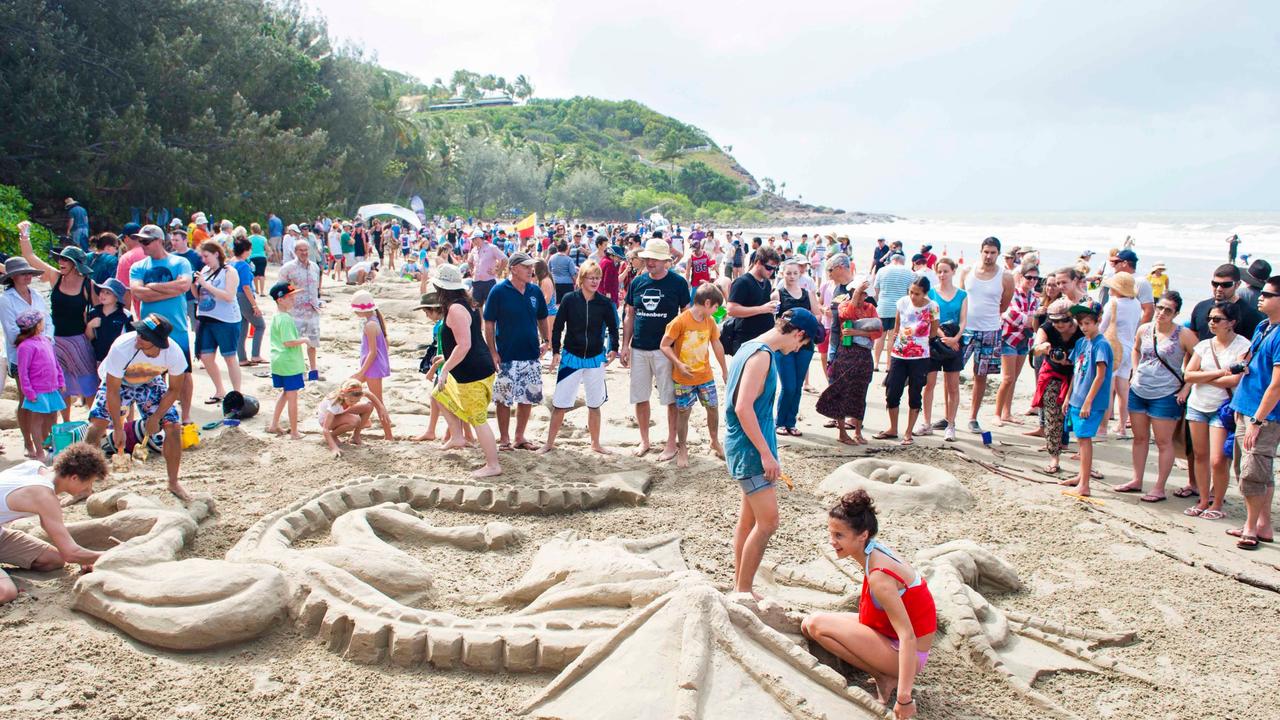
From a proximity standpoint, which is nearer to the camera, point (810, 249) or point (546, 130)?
point (810, 249)

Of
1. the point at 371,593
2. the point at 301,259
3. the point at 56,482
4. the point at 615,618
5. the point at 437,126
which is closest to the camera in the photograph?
the point at 615,618

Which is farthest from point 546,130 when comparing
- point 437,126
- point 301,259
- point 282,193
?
point 301,259

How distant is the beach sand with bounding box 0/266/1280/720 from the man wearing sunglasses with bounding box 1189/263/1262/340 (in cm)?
127

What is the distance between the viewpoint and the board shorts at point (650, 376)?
6875 mm

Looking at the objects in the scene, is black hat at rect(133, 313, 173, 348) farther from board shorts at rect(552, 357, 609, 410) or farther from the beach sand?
board shorts at rect(552, 357, 609, 410)

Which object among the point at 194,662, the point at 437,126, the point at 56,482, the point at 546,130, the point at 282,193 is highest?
the point at 546,130

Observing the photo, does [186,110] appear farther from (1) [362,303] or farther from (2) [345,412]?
(2) [345,412]

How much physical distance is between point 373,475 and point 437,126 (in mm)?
64724

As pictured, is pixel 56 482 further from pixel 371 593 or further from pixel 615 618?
pixel 615 618

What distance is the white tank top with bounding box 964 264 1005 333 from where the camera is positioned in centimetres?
827

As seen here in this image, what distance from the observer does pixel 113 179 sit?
21359 mm

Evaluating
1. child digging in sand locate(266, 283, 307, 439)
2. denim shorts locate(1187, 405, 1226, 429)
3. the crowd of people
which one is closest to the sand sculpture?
the crowd of people

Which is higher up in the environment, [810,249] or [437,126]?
[437,126]

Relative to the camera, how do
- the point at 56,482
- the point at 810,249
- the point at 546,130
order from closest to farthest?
the point at 56,482, the point at 810,249, the point at 546,130
